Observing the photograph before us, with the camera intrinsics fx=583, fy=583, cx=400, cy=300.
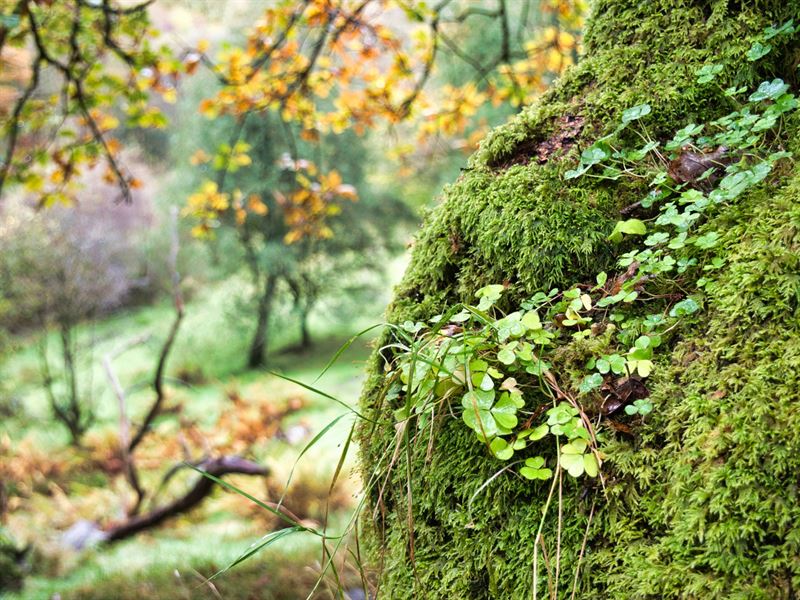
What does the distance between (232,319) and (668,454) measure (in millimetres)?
12233

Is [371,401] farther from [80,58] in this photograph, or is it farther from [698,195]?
[80,58]

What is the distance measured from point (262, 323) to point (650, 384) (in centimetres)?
1206

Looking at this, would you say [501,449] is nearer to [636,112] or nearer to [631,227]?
[631,227]

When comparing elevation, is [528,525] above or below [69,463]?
above

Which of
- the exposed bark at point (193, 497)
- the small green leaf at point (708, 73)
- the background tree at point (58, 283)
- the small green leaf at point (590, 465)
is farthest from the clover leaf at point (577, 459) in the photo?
the background tree at point (58, 283)

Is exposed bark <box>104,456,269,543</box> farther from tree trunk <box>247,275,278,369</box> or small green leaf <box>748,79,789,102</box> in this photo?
tree trunk <box>247,275,278,369</box>

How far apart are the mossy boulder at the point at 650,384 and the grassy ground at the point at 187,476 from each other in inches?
9.3

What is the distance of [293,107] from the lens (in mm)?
4832

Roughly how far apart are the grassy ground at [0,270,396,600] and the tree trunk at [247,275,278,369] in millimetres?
307

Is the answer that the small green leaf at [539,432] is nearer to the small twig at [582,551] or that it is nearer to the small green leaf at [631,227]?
the small twig at [582,551]

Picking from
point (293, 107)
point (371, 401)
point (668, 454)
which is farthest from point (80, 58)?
point (668, 454)

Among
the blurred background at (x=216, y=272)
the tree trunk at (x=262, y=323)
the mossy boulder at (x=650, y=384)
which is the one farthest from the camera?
the tree trunk at (x=262, y=323)

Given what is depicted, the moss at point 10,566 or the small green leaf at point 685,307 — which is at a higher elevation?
the small green leaf at point 685,307

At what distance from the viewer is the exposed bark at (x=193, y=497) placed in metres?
4.77
